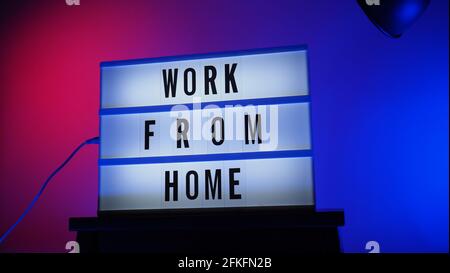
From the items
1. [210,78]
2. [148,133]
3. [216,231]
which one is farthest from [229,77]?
[216,231]

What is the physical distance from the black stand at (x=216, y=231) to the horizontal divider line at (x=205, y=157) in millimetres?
126

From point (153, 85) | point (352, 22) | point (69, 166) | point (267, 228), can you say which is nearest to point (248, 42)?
point (352, 22)

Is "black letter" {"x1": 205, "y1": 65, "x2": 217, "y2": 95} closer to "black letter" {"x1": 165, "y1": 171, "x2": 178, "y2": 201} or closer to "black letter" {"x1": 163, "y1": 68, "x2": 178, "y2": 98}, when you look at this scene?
"black letter" {"x1": 163, "y1": 68, "x2": 178, "y2": 98}

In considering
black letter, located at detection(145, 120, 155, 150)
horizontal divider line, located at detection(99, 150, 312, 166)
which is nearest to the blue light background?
horizontal divider line, located at detection(99, 150, 312, 166)

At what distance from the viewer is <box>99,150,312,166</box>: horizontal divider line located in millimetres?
1208

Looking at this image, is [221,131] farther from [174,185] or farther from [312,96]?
[312,96]

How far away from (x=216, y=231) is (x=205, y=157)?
186 mm

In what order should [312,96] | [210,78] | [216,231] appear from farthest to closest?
[312,96] → [210,78] → [216,231]

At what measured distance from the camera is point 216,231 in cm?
117

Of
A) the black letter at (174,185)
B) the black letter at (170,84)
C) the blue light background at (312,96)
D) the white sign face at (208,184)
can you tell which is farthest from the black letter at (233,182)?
the blue light background at (312,96)

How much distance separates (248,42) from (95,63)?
22.6 inches

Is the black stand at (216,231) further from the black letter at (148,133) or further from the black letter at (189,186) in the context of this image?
the black letter at (148,133)

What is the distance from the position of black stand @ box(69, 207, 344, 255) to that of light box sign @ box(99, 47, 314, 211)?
50 millimetres

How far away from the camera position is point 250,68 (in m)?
1.27
